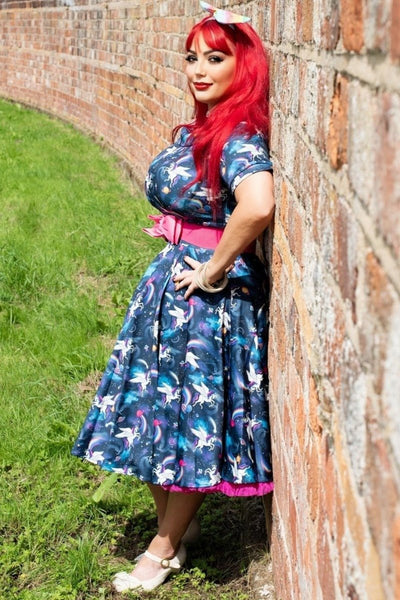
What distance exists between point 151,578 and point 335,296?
6.33 feet

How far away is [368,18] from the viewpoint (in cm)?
118

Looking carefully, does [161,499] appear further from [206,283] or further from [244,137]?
[244,137]

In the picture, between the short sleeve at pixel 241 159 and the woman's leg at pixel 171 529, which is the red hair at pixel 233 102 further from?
the woman's leg at pixel 171 529

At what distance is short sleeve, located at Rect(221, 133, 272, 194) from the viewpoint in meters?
2.59

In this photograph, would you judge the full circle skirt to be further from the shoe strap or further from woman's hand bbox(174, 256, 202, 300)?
the shoe strap

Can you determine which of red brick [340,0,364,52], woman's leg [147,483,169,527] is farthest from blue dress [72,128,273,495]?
red brick [340,0,364,52]

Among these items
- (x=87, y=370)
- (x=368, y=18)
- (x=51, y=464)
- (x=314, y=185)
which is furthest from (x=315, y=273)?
(x=87, y=370)

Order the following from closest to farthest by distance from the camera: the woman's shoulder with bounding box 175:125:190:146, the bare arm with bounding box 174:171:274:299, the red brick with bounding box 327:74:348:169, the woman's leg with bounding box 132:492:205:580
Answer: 1. the red brick with bounding box 327:74:348:169
2. the bare arm with bounding box 174:171:274:299
3. the woman's shoulder with bounding box 175:125:190:146
4. the woman's leg with bounding box 132:492:205:580

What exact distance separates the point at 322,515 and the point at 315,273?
1.49 feet

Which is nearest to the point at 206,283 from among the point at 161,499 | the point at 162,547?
the point at 161,499

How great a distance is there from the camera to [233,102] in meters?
2.74

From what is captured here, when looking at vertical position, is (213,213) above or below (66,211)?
above

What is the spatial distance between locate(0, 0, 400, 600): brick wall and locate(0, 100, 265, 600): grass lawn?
0.65m

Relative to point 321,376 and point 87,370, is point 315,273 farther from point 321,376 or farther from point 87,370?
point 87,370
